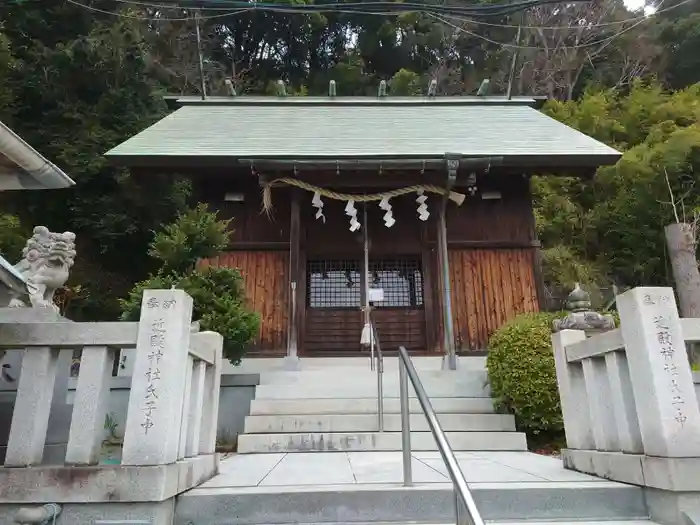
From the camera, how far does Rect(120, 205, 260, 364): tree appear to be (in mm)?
5594

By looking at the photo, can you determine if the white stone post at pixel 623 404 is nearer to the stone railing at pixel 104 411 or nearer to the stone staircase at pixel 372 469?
the stone staircase at pixel 372 469

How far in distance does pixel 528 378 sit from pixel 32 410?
4.22m

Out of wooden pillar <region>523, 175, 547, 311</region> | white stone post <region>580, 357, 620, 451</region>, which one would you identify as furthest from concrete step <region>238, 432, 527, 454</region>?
wooden pillar <region>523, 175, 547, 311</region>

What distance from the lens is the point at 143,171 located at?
7.98 metres

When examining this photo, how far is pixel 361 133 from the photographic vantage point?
969 centimetres

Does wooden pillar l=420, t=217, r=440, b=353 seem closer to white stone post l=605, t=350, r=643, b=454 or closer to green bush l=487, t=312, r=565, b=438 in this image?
green bush l=487, t=312, r=565, b=438

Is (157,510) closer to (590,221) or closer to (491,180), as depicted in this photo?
(491,180)

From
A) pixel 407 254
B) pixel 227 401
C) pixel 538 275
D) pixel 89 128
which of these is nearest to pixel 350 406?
pixel 227 401

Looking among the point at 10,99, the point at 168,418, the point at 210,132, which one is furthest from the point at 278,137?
the point at 168,418

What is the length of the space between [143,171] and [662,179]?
1055 cm

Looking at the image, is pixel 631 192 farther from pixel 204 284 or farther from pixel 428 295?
pixel 204 284

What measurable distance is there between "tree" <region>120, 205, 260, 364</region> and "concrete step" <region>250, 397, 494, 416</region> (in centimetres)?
76

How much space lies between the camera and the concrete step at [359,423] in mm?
5120

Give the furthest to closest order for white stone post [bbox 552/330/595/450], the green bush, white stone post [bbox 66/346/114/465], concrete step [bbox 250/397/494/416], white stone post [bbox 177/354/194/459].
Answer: concrete step [bbox 250/397/494/416] → the green bush → white stone post [bbox 552/330/595/450] → white stone post [bbox 177/354/194/459] → white stone post [bbox 66/346/114/465]
